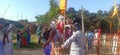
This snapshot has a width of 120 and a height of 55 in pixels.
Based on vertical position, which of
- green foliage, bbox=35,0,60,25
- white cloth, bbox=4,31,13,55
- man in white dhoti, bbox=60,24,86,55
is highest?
green foliage, bbox=35,0,60,25

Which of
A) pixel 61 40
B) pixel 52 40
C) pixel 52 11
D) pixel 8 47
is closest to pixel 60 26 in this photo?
pixel 61 40

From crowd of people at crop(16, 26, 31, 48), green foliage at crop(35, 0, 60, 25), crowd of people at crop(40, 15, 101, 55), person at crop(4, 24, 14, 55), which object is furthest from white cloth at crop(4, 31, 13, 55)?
green foliage at crop(35, 0, 60, 25)

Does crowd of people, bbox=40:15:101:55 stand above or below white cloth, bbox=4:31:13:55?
above

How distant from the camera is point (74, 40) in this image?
8.85 metres

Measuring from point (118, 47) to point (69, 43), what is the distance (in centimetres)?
→ 552

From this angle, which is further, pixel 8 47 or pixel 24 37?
pixel 24 37

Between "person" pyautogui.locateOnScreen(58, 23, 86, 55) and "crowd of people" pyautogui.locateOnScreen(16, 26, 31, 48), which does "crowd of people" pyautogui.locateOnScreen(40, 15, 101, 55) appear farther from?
"crowd of people" pyautogui.locateOnScreen(16, 26, 31, 48)

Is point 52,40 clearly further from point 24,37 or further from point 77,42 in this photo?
point 24,37

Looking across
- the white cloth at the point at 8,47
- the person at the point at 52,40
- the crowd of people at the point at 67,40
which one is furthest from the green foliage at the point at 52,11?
the person at the point at 52,40

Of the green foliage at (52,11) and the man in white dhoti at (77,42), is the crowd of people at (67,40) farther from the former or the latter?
the green foliage at (52,11)

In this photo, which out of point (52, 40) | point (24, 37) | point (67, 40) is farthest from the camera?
point (24, 37)

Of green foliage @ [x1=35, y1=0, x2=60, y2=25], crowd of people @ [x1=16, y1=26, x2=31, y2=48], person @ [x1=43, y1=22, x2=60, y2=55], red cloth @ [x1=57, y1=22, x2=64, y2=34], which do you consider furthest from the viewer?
green foliage @ [x1=35, y1=0, x2=60, y2=25]

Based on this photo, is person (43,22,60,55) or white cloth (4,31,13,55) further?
white cloth (4,31,13,55)

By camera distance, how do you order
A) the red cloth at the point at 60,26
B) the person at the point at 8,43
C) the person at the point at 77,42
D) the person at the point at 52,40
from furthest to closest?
the person at the point at 8,43 → the red cloth at the point at 60,26 → the person at the point at 52,40 → the person at the point at 77,42
